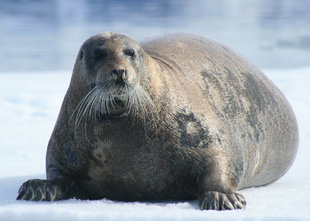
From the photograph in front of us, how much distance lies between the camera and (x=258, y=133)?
5.05 meters

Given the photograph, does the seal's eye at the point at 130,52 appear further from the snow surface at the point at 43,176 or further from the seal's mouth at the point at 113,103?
the snow surface at the point at 43,176

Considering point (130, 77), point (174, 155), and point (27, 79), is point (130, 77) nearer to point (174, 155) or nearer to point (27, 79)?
point (174, 155)

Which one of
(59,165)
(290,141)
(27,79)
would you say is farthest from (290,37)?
(59,165)

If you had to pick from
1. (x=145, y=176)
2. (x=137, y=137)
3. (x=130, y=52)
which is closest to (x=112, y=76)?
(x=130, y=52)

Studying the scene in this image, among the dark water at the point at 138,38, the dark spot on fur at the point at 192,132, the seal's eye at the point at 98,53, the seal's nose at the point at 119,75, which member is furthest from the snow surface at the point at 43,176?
the dark water at the point at 138,38

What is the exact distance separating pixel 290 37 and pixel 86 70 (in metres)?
15.5

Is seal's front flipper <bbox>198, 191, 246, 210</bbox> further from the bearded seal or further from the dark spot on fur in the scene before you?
the dark spot on fur

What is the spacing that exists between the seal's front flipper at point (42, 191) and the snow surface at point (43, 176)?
8cm

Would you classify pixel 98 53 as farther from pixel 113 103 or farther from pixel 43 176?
pixel 43 176

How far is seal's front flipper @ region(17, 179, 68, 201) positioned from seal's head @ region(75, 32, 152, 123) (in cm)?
46

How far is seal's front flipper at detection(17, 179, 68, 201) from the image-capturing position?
13.6ft

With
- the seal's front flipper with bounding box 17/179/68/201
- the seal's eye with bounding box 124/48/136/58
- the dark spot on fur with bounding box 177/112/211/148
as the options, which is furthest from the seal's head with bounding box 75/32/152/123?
the seal's front flipper with bounding box 17/179/68/201

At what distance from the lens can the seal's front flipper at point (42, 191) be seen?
416cm

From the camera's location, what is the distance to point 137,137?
4160 mm
